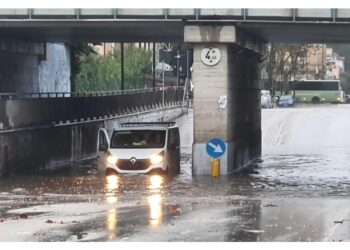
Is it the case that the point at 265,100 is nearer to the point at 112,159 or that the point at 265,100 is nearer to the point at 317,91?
the point at 317,91

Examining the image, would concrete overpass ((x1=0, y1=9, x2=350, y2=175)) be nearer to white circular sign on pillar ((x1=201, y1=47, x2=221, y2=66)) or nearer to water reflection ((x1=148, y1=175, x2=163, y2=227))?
white circular sign on pillar ((x1=201, y1=47, x2=221, y2=66))

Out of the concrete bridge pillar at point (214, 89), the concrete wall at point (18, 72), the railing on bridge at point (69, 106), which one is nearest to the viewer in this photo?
the concrete bridge pillar at point (214, 89)

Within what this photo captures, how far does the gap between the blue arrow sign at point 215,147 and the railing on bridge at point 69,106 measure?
6902 millimetres

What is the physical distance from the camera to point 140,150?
2617cm

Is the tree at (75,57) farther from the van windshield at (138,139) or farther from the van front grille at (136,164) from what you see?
the van front grille at (136,164)

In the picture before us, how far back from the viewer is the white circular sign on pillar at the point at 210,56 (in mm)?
27344

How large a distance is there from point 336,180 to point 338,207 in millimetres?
8380

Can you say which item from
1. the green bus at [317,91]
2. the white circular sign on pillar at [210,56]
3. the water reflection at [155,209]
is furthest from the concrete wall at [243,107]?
the green bus at [317,91]

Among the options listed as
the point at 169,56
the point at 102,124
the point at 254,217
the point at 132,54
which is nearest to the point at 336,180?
the point at 254,217

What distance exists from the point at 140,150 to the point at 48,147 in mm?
8335

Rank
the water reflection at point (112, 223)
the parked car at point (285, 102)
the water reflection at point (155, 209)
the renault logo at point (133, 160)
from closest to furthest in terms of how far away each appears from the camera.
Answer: the water reflection at point (112, 223)
the water reflection at point (155, 209)
the renault logo at point (133, 160)
the parked car at point (285, 102)

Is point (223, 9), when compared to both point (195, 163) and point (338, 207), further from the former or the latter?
point (338, 207)

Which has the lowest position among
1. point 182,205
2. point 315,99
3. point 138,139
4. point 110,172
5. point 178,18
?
point 315,99

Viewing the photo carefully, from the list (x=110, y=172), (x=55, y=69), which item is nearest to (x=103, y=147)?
(x=110, y=172)
